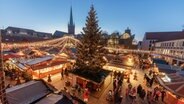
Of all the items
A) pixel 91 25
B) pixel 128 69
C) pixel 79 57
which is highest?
pixel 91 25

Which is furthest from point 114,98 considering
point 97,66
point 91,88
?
point 97,66

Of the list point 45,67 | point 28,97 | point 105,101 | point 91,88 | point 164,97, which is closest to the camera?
point 28,97

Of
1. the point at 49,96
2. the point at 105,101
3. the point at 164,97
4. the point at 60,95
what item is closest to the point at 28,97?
the point at 49,96

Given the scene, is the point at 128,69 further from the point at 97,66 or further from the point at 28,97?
the point at 28,97

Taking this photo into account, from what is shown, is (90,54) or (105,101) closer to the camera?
(105,101)

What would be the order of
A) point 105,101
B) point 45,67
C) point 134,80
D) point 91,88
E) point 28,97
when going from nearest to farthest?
point 28,97 < point 105,101 < point 91,88 < point 45,67 < point 134,80

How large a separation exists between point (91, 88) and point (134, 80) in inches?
308

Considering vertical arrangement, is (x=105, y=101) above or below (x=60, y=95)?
below

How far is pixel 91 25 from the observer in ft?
60.1

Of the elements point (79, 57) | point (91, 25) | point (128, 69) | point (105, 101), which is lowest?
point (105, 101)

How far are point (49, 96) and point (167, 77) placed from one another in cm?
1129

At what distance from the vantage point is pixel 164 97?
1619 centimetres

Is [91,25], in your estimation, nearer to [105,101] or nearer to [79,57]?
[79,57]

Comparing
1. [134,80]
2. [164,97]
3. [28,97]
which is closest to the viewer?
[28,97]
